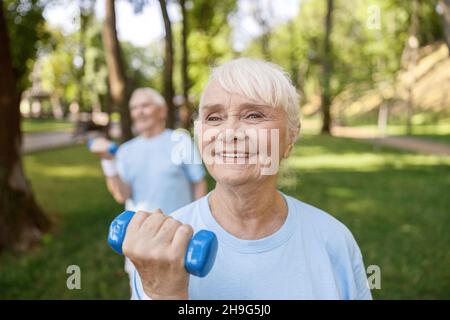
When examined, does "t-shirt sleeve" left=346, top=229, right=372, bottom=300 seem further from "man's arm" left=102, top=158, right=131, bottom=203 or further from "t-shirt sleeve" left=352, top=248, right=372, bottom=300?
"man's arm" left=102, top=158, right=131, bottom=203

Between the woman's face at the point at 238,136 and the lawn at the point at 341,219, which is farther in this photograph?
the lawn at the point at 341,219

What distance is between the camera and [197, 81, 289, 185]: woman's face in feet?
4.02

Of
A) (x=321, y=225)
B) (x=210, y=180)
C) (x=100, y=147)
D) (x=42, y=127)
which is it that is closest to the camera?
(x=321, y=225)

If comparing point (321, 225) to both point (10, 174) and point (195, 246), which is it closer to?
point (195, 246)

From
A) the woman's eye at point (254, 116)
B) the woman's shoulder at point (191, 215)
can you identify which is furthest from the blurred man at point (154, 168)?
the woman's eye at point (254, 116)

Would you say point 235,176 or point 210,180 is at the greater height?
point 235,176

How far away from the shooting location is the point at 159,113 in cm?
364

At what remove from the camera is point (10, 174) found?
18.2ft

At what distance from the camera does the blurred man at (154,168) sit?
343 centimetres

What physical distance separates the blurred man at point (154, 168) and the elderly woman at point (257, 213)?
6.44 feet

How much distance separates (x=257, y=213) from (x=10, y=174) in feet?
16.6

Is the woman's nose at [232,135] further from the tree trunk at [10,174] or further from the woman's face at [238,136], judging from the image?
the tree trunk at [10,174]

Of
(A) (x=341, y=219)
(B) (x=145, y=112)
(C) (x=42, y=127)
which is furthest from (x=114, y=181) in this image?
(C) (x=42, y=127)
